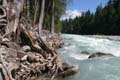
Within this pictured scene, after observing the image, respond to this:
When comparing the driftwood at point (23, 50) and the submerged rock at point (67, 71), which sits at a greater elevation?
the driftwood at point (23, 50)

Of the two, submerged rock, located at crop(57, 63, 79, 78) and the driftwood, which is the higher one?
the driftwood

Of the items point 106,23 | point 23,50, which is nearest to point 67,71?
point 23,50

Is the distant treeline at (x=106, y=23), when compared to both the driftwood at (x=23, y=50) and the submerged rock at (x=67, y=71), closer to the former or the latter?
the submerged rock at (x=67, y=71)

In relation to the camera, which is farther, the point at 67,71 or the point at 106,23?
the point at 106,23

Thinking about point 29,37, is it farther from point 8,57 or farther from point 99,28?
point 99,28

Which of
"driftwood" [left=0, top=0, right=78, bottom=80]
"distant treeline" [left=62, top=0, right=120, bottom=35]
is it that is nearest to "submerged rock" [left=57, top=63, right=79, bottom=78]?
"driftwood" [left=0, top=0, right=78, bottom=80]

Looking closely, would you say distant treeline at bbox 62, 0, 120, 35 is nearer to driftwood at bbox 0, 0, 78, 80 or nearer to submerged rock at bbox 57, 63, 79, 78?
submerged rock at bbox 57, 63, 79, 78

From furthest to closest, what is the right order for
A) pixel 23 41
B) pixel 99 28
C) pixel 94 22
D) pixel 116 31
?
pixel 94 22 < pixel 99 28 < pixel 116 31 < pixel 23 41

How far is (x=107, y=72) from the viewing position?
50.6ft

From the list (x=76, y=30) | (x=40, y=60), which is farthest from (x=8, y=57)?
(x=76, y=30)

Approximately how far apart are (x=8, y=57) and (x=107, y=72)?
230 inches

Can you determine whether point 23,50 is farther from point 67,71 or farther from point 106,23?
point 106,23

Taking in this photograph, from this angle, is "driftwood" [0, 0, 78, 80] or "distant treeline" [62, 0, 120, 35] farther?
"distant treeline" [62, 0, 120, 35]

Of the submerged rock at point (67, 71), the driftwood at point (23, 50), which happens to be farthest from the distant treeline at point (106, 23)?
the driftwood at point (23, 50)
